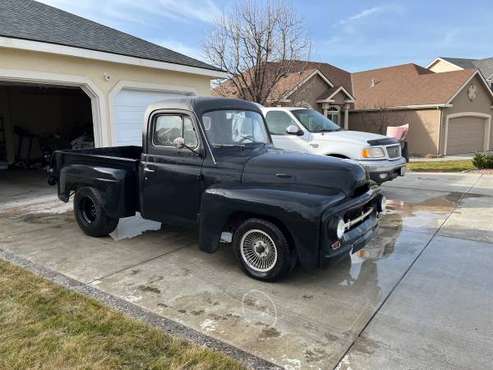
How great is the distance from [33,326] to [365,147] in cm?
669

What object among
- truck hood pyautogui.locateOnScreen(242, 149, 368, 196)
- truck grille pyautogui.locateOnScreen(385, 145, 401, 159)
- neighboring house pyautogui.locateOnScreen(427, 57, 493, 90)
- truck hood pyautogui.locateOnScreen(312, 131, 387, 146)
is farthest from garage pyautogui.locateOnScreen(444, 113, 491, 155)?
truck hood pyautogui.locateOnScreen(242, 149, 368, 196)

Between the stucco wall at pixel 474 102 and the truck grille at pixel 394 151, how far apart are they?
17.5 meters

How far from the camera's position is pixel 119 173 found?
5.65 meters

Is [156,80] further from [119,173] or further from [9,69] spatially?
[119,173]

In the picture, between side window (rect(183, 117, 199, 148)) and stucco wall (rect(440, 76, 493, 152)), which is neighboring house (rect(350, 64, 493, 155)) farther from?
side window (rect(183, 117, 199, 148))

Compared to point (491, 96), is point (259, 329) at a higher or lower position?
lower

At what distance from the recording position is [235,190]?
450cm

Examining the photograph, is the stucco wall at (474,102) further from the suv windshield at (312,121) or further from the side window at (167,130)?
the side window at (167,130)

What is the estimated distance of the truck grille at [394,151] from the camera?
8.54m

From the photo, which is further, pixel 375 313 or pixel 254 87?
pixel 254 87

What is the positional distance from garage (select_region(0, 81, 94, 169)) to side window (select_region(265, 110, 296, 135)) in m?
7.91

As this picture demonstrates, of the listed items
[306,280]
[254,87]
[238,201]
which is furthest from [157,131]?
[254,87]

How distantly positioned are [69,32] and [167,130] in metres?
6.17

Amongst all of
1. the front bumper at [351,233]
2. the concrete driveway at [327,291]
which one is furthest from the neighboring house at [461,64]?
the front bumper at [351,233]
